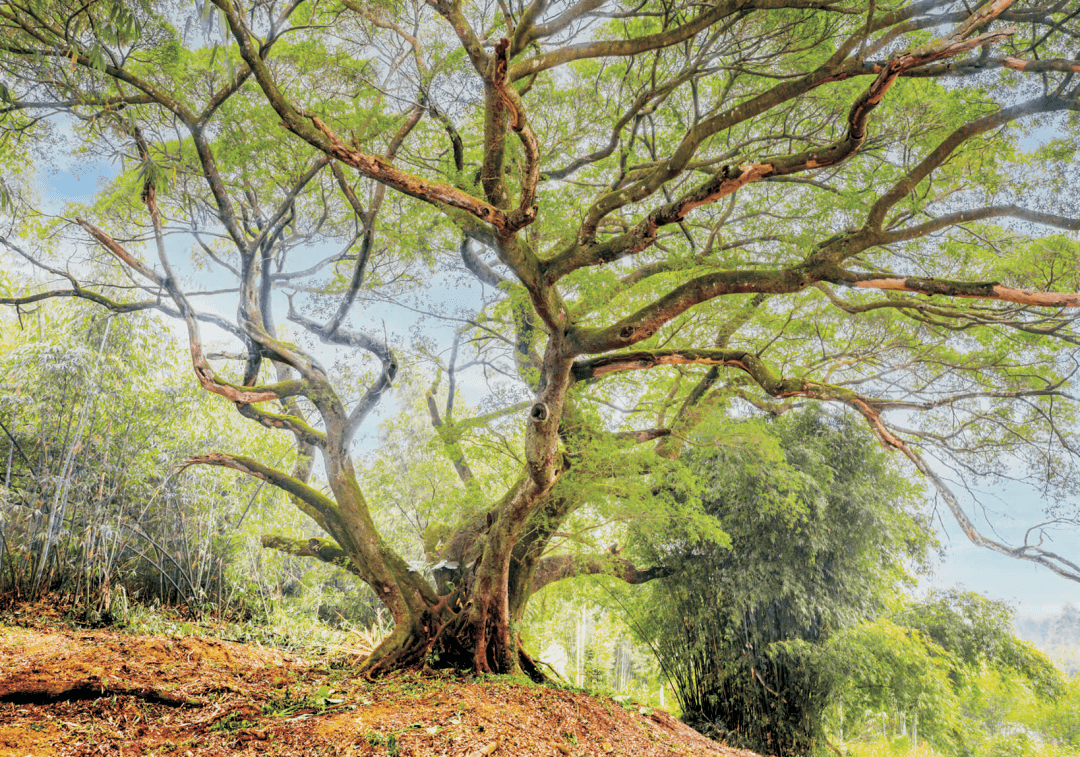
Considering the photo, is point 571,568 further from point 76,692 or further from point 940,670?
point 76,692

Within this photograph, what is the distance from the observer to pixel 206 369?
15.9 feet

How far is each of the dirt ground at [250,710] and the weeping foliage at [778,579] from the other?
7.41 feet

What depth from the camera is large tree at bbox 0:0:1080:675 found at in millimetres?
3479

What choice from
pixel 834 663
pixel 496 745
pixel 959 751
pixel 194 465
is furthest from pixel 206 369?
pixel 959 751

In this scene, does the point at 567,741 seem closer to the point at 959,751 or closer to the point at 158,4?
the point at 959,751

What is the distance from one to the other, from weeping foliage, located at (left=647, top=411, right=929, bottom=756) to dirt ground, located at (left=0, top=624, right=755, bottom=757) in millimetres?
2259

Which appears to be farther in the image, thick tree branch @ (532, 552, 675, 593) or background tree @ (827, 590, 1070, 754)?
thick tree branch @ (532, 552, 675, 593)

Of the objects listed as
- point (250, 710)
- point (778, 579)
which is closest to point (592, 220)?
point (250, 710)

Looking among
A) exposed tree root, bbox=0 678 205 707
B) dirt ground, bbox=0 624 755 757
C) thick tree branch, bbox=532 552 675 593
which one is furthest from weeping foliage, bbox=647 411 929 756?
exposed tree root, bbox=0 678 205 707

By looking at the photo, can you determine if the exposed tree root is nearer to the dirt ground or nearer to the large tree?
the dirt ground

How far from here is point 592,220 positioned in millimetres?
3713

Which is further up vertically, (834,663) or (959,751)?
(834,663)

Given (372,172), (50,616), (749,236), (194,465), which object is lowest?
(50,616)

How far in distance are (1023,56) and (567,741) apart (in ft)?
17.8
